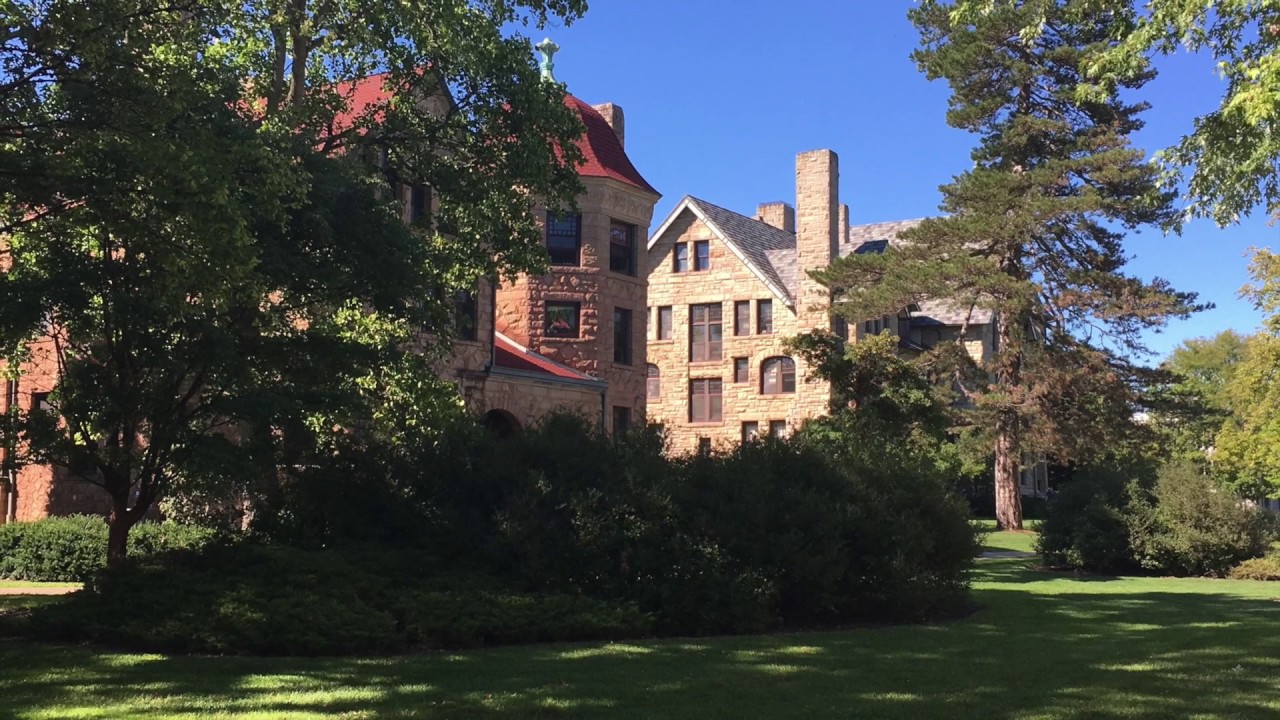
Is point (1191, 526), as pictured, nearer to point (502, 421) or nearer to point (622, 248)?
point (502, 421)

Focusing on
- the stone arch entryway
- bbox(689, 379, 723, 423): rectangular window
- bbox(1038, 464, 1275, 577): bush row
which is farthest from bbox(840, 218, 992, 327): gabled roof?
bbox(1038, 464, 1275, 577): bush row

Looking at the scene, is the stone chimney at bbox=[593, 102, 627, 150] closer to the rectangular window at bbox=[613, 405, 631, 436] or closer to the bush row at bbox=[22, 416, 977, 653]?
the rectangular window at bbox=[613, 405, 631, 436]

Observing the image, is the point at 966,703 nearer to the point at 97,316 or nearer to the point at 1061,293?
the point at 97,316

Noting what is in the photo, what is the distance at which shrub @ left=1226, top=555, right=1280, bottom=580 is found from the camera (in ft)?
71.5

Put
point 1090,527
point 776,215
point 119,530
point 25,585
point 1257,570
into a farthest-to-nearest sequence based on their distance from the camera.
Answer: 1. point 776,215
2. point 1090,527
3. point 1257,570
4. point 25,585
5. point 119,530

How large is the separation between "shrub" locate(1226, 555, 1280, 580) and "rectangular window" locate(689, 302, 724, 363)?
3002cm

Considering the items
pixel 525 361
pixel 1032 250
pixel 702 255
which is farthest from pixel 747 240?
pixel 525 361

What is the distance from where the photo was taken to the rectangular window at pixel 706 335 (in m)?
51.0

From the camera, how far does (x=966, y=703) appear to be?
325 inches

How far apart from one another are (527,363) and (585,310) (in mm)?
3193

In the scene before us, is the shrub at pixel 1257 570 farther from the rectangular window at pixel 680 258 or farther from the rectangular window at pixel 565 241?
the rectangular window at pixel 680 258

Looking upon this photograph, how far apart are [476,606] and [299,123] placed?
8.11m

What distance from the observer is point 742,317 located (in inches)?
1993

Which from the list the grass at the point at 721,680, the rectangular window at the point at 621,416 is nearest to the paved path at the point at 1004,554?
the rectangular window at the point at 621,416
